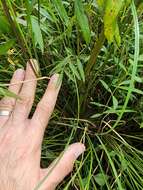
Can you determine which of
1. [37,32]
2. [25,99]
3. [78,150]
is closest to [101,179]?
[78,150]

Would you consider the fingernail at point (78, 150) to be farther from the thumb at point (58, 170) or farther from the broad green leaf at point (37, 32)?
the broad green leaf at point (37, 32)

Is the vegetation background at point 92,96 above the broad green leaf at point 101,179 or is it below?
above

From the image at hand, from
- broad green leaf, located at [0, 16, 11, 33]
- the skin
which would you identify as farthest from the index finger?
broad green leaf, located at [0, 16, 11, 33]

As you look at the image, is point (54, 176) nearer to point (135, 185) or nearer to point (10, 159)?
point (10, 159)

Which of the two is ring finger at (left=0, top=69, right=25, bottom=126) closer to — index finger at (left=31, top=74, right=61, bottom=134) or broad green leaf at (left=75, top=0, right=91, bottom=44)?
index finger at (left=31, top=74, right=61, bottom=134)

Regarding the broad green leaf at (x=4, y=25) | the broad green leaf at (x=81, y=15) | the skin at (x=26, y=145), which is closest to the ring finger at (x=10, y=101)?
the skin at (x=26, y=145)

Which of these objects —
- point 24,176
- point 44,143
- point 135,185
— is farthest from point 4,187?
point 135,185

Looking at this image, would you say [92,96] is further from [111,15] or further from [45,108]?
[111,15]
